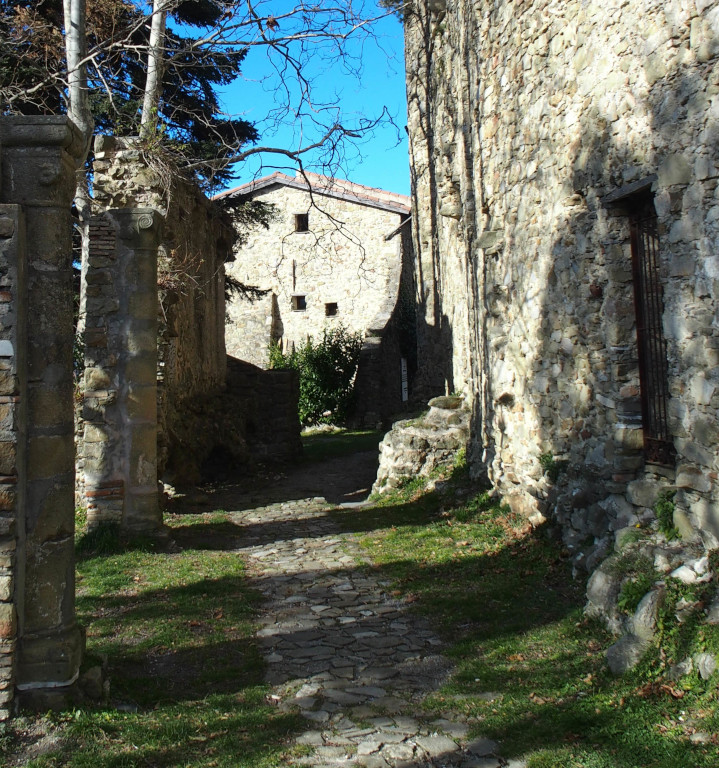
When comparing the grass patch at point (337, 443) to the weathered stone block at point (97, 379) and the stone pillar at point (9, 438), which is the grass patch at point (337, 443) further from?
the stone pillar at point (9, 438)

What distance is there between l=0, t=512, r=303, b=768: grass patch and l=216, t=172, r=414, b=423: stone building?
19.5 m

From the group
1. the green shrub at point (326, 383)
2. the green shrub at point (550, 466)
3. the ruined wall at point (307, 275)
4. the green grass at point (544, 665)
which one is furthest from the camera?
the ruined wall at point (307, 275)

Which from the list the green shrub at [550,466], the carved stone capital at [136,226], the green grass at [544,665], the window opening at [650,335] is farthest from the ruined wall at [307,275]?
the window opening at [650,335]

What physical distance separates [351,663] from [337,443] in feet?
47.1

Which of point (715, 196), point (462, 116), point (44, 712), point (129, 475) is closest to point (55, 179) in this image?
point (44, 712)

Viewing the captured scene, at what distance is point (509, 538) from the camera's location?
7.19 m

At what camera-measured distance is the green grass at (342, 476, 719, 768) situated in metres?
3.33

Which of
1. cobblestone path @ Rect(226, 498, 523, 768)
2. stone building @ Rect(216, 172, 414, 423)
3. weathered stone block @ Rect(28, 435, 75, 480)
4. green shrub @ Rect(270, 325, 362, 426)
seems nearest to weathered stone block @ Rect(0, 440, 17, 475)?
weathered stone block @ Rect(28, 435, 75, 480)

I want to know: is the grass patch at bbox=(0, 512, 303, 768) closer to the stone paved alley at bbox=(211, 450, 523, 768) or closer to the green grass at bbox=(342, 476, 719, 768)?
the stone paved alley at bbox=(211, 450, 523, 768)

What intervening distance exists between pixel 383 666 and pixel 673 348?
Answer: 8.77ft

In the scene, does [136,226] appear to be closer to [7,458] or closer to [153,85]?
[153,85]

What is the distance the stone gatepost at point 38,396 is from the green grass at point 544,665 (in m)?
1.99

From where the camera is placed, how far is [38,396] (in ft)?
12.7

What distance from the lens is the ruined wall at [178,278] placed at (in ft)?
34.9
